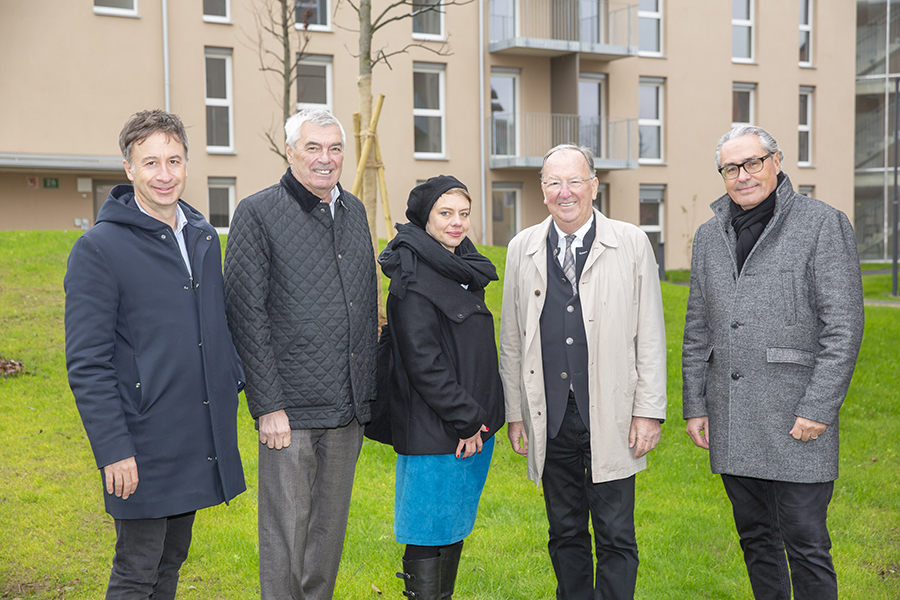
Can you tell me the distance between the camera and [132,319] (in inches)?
Answer: 114

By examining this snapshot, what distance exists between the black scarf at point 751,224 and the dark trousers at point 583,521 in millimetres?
1034

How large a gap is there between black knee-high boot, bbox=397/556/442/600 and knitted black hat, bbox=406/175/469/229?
1.53 m

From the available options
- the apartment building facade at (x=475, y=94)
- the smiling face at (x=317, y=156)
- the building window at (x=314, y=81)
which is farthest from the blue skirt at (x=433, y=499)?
the building window at (x=314, y=81)

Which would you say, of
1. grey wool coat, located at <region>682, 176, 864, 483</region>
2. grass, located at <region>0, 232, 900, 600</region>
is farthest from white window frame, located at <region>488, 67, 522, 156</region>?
grey wool coat, located at <region>682, 176, 864, 483</region>

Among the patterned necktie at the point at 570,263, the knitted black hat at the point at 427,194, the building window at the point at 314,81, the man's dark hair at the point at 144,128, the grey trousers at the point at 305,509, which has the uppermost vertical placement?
the building window at the point at 314,81

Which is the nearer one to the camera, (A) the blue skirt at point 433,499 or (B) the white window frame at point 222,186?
(A) the blue skirt at point 433,499

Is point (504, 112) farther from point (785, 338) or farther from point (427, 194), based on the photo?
point (785, 338)

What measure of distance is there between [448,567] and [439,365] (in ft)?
3.18

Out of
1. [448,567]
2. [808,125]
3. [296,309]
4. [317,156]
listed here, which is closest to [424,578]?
[448,567]

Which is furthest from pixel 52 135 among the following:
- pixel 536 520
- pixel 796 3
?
pixel 796 3

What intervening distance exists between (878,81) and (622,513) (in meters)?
32.0

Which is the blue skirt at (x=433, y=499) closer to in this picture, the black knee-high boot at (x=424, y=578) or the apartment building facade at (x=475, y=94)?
the black knee-high boot at (x=424, y=578)

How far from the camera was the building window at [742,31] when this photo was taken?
A: 24.8 metres

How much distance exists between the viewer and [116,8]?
18.4m
